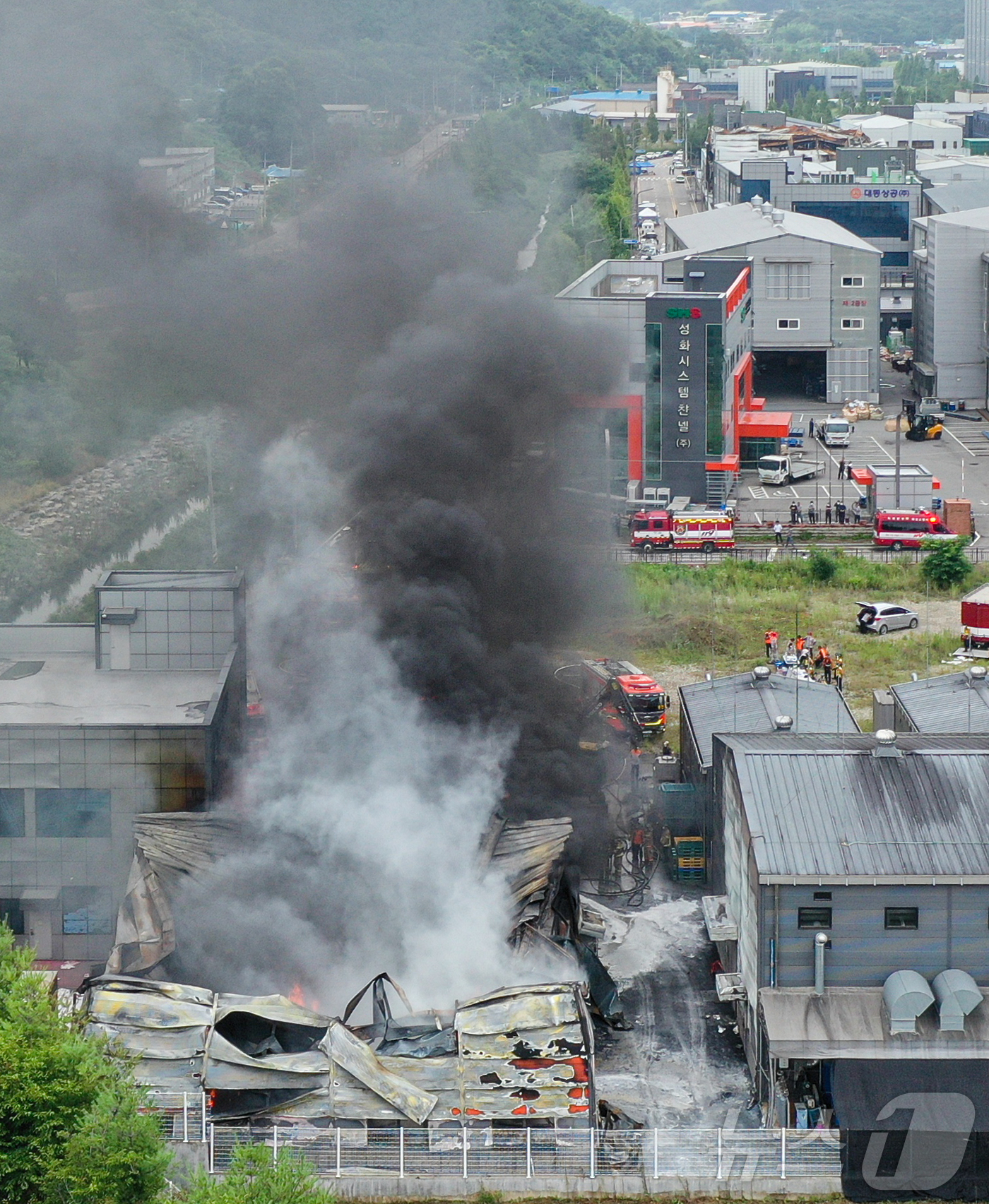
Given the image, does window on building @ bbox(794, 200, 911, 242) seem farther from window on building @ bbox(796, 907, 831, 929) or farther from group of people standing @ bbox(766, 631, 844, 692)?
window on building @ bbox(796, 907, 831, 929)

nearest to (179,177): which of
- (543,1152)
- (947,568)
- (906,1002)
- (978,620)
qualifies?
(978,620)

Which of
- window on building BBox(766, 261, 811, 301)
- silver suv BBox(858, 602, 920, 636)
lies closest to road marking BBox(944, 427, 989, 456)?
window on building BBox(766, 261, 811, 301)

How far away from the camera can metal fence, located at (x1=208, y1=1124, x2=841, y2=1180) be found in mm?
12508

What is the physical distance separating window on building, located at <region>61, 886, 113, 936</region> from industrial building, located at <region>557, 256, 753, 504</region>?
18.2 m

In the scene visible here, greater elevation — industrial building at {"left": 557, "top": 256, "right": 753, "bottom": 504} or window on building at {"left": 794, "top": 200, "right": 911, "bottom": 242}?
window on building at {"left": 794, "top": 200, "right": 911, "bottom": 242}

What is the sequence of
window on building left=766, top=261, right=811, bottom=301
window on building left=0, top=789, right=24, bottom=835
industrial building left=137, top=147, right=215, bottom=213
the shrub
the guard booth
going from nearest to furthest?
window on building left=0, top=789, right=24, bottom=835, industrial building left=137, top=147, right=215, bottom=213, the shrub, the guard booth, window on building left=766, top=261, right=811, bottom=301

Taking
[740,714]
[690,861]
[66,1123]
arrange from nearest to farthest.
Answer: [66,1123] → [690,861] → [740,714]

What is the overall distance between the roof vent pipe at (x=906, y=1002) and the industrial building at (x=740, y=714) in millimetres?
4309

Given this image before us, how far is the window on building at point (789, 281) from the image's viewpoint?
43406 mm

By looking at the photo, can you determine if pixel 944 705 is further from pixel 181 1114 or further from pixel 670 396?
pixel 670 396

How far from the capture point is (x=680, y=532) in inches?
1289

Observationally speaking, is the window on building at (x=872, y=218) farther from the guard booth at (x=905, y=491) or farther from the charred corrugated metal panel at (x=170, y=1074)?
the charred corrugated metal panel at (x=170, y=1074)

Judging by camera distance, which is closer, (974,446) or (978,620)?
(978,620)

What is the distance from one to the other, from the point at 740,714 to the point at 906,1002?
6.36 m
